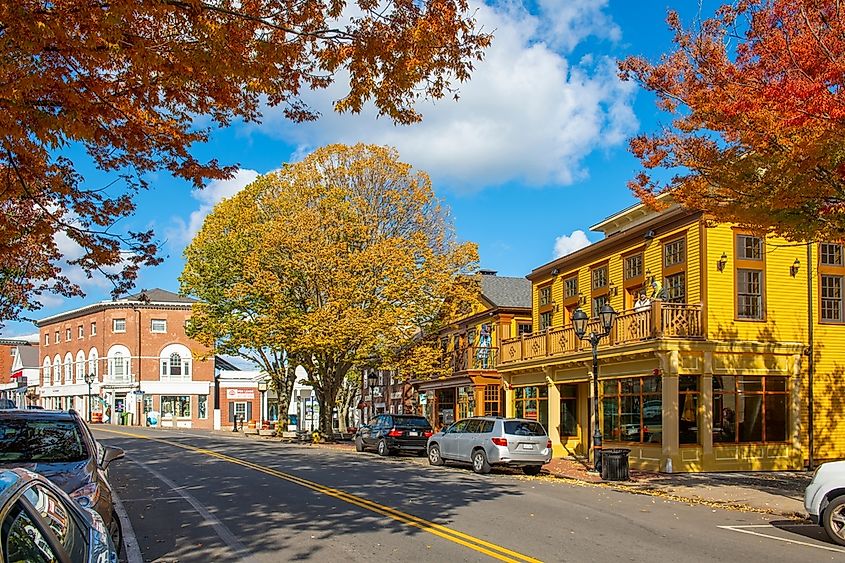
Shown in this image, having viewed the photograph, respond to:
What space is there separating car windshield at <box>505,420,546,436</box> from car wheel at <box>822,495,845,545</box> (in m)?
12.0

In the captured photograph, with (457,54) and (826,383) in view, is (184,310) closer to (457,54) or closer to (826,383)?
(826,383)

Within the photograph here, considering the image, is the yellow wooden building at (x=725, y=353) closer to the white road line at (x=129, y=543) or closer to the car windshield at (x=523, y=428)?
the car windshield at (x=523, y=428)

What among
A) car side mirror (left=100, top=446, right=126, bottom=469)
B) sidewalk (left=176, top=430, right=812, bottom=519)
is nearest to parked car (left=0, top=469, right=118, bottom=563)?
car side mirror (left=100, top=446, right=126, bottom=469)

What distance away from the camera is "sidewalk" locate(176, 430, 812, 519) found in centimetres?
1633

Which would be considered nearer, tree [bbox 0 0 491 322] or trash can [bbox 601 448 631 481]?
tree [bbox 0 0 491 322]

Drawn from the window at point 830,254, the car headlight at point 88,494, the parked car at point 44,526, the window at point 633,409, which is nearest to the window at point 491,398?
the window at point 633,409

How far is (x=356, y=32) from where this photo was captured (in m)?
9.37

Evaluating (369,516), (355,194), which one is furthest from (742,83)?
(355,194)

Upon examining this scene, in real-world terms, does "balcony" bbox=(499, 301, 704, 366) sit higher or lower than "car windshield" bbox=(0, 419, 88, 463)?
higher

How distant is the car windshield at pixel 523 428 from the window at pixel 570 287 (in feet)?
27.9

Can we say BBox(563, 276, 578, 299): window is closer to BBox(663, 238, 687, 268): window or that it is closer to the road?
BBox(663, 238, 687, 268): window

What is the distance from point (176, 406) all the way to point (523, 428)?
62089 millimetres

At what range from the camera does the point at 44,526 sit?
4.36 m

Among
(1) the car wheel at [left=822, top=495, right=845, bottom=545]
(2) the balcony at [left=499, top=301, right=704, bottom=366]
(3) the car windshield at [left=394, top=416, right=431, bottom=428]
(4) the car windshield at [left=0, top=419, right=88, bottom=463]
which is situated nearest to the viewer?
(4) the car windshield at [left=0, top=419, right=88, bottom=463]
